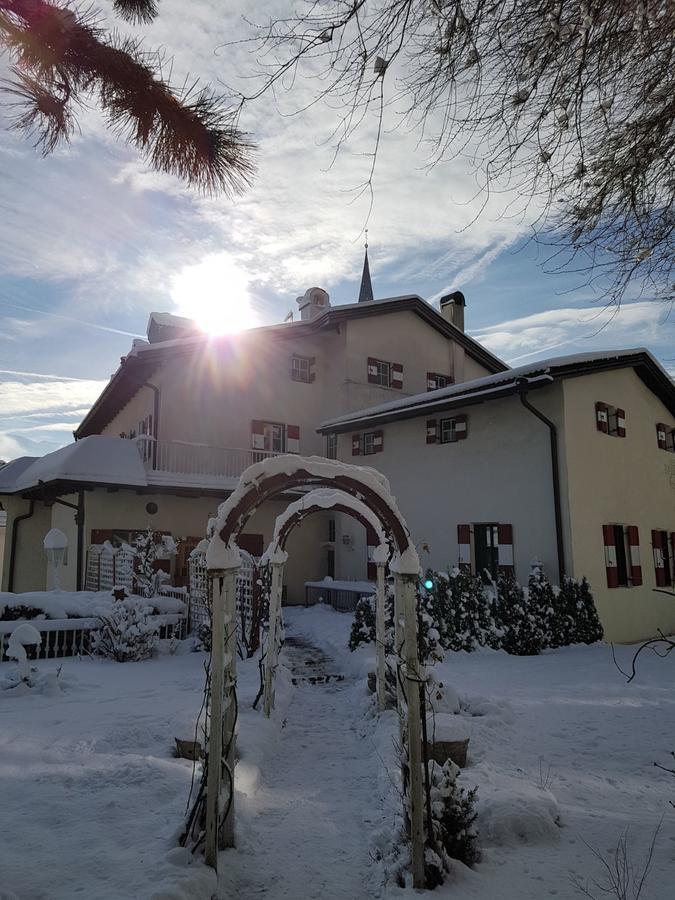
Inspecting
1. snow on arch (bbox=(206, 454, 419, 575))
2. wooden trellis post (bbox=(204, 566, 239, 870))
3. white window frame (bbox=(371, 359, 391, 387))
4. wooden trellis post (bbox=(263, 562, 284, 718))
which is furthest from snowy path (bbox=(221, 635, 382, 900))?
white window frame (bbox=(371, 359, 391, 387))

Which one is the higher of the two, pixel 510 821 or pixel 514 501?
pixel 514 501

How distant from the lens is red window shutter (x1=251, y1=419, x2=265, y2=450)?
1780 centimetres

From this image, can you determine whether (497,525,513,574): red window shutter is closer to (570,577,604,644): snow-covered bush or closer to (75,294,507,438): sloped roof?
(570,577,604,644): snow-covered bush

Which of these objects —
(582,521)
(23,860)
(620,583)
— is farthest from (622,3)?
(620,583)

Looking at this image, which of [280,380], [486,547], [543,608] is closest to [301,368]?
[280,380]

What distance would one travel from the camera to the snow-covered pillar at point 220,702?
11.1ft

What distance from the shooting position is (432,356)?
21.3m

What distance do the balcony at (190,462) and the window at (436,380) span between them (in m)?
7.06

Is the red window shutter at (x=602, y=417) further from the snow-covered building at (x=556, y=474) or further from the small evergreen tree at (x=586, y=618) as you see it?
the small evergreen tree at (x=586, y=618)

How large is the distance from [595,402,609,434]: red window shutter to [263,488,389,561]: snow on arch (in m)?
7.51

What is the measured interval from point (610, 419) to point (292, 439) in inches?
366

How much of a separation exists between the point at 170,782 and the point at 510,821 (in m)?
2.41

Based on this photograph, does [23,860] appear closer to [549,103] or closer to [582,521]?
[549,103]

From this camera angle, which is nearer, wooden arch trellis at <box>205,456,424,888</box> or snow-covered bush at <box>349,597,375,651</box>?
wooden arch trellis at <box>205,456,424,888</box>
